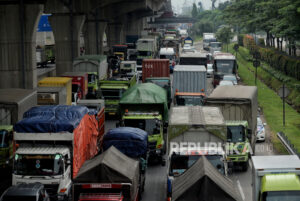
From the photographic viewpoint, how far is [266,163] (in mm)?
17531

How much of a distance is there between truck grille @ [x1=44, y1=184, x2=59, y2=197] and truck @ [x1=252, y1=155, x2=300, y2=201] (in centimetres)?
628

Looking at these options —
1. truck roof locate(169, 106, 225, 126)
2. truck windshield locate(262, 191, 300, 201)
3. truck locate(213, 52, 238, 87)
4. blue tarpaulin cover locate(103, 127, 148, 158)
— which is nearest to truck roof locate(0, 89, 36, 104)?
blue tarpaulin cover locate(103, 127, 148, 158)

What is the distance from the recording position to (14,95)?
92.4ft

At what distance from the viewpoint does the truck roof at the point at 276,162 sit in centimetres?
1700

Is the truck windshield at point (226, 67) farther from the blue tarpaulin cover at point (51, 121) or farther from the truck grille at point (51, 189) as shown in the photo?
the truck grille at point (51, 189)

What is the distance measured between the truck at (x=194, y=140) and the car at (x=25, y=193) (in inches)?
160

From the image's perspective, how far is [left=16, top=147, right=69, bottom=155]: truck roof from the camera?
1905 cm

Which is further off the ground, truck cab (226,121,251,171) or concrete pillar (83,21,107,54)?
concrete pillar (83,21,107,54)

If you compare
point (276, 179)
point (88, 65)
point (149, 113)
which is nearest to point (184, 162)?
point (276, 179)

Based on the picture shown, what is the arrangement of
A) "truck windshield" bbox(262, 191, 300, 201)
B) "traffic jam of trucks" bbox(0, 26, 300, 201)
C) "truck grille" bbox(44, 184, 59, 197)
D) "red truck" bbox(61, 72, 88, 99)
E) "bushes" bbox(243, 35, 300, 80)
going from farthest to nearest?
"bushes" bbox(243, 35, 300, 80)
"red truck" bbox(61, 72, 88, 99)
"truck grille" bbox(44, 184, 59, 197)
"traffic jam of trucks" bbox(0, 26, 300, 201)
"truck windshield" bbox(262, 191, 300, 201)

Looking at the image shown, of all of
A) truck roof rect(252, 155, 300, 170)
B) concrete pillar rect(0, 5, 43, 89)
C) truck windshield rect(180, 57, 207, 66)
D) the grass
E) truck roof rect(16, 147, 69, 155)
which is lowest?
the grass

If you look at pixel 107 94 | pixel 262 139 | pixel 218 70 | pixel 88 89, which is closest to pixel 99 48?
pixel 218 70

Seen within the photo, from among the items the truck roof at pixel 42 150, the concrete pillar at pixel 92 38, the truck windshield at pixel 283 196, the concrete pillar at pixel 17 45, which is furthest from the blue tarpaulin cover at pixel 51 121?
the concrete pillar at pixel 92 38

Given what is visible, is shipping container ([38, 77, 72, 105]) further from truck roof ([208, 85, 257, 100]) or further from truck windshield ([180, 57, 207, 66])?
truck windshield ([180, 57, 207, 66])
